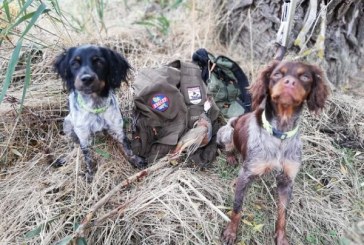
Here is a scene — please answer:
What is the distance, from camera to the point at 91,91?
9.68 feet

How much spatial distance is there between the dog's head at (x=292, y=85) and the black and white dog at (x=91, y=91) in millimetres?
1188

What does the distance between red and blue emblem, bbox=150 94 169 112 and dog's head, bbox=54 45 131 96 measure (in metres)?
0.44

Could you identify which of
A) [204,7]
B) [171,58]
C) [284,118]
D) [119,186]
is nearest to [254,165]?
[284,118]

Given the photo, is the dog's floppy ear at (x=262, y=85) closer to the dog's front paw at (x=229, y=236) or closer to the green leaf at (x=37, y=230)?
the dog's front paw at (x=229, y=236)

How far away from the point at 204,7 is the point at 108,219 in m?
3.27

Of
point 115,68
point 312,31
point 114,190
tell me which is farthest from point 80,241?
point 312,31

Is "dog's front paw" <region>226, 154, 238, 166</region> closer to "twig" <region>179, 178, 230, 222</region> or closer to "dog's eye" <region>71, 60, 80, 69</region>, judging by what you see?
"twig" <region>179, 178, 230, 222</region>

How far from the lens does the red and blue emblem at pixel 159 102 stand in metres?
3.55

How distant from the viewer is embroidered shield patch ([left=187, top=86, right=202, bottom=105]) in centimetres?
371

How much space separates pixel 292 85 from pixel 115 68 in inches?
58.6

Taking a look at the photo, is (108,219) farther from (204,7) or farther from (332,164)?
(204,7)

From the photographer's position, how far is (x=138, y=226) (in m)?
2.82

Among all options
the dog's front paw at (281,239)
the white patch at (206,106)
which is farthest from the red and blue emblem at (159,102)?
the dog's front paw at (281,239)

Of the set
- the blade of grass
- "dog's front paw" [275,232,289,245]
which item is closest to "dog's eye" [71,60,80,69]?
the blade of grass
